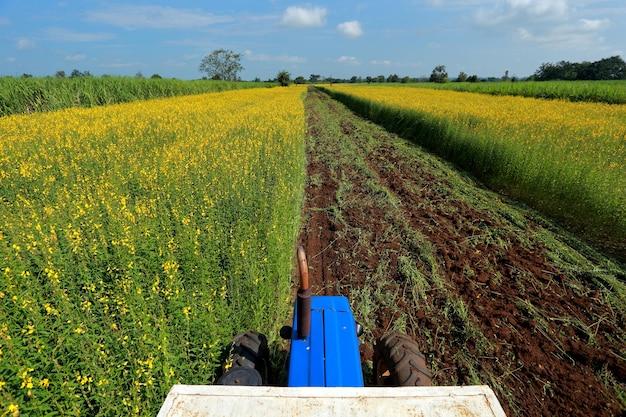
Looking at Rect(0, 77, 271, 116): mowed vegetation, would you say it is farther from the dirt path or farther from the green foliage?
the green foliage

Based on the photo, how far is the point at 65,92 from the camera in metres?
16.6

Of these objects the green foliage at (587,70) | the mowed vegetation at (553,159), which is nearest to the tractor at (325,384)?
the mowed vegetation at (553,159)

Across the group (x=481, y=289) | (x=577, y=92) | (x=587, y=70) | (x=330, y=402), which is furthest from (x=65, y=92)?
(x=587, y=70)

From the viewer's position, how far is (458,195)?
816 centimetres

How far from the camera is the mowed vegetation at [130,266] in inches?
82.7

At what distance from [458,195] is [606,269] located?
3358 mm

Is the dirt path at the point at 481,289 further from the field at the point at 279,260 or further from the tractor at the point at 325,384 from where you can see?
the tractor at the point at 325,384

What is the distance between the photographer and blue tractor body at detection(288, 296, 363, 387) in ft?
6.59

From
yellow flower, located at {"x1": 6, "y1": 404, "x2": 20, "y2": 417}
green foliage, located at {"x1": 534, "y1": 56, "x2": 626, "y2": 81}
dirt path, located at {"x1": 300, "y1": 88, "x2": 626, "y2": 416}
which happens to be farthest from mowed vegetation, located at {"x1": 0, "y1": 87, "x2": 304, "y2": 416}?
green foliage, located at {"x1": 534, "y1": 56, "x2": 626, "y2": 81}

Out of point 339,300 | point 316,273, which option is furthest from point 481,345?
point 316,273

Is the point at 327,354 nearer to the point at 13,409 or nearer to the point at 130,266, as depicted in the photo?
the point at 13,409

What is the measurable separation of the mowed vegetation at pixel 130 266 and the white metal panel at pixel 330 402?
89cm

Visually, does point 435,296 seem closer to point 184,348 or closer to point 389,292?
point 389,292

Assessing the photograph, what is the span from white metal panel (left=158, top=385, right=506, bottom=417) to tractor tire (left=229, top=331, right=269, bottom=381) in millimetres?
1063
